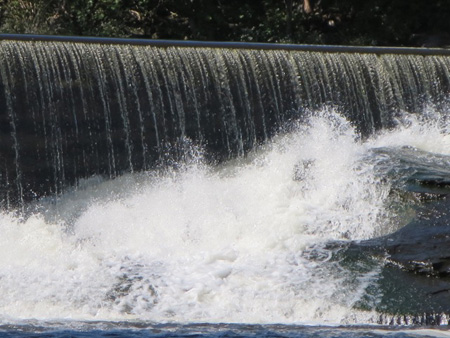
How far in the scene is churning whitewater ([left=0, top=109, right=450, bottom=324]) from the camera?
35.6 feet

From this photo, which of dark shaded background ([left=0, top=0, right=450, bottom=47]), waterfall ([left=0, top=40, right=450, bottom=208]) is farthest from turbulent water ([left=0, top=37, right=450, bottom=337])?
dark shaded background ([left=0, top=0, right=450, bottom=47])

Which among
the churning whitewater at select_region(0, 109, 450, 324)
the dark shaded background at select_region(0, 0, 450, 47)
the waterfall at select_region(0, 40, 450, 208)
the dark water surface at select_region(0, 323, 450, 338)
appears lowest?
the dark water surface at select_region(0, 323, 450, 338)

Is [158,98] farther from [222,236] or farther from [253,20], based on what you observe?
[253,20]

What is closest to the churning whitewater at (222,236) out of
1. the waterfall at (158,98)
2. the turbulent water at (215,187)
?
the turbulent water at (215,187)

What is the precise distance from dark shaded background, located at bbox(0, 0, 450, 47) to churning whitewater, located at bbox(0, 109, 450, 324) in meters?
7.01

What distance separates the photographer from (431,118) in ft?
55.0

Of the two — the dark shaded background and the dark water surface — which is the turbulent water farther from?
the dark shaded background

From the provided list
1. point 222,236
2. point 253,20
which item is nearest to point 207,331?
point 222,236

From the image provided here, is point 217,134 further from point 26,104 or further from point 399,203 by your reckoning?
point 399,203

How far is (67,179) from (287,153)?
3063 mm

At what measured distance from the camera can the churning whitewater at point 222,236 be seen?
10.9m

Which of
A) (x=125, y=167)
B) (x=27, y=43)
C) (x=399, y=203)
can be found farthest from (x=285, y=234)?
(x=27, y=43)

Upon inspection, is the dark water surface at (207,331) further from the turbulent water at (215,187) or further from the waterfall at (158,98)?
the waterfall at (158,98)

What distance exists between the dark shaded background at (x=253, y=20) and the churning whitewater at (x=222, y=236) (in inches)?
276
